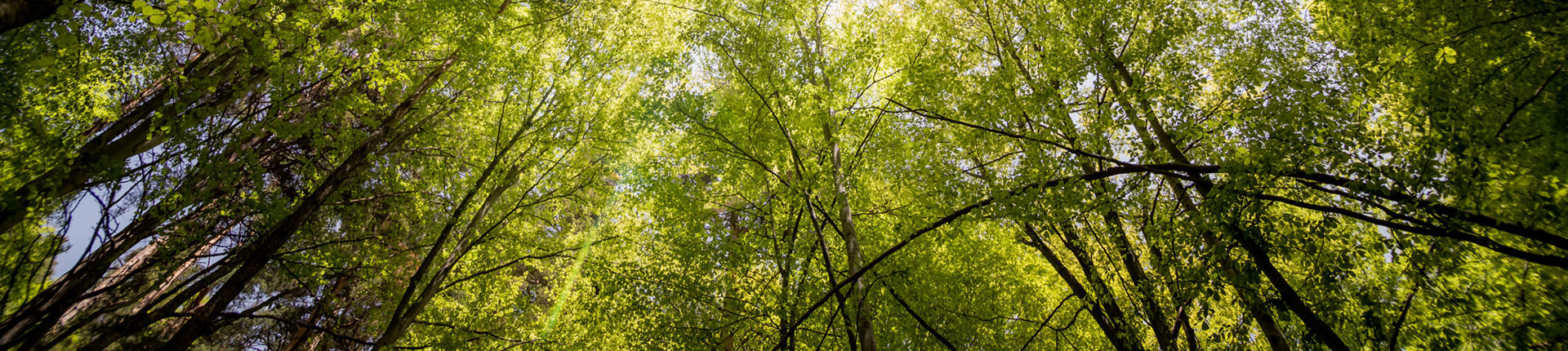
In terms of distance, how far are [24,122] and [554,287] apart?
9.22 m

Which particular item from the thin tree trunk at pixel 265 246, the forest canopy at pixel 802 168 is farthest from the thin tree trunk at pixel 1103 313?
the thin tree trunk at pixel 265 246

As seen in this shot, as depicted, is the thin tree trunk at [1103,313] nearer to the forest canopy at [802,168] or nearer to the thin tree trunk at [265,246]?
the forest canopy at [802,168]

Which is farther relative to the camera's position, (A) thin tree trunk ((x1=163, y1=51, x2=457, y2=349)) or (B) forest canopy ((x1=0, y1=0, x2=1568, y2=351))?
(A) thin tree trunk ((x1=163, y1=51, x2=457, y2=349))

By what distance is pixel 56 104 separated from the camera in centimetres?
571

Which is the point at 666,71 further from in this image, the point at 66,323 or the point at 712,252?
the point at 66,323

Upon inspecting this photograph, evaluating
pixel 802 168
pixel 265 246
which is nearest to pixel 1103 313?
pixel 802 168

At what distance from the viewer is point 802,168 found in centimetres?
691

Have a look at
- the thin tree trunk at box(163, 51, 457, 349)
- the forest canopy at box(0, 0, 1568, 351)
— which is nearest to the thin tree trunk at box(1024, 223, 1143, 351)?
the forest canopy at box(0, 0, 1568, 351)

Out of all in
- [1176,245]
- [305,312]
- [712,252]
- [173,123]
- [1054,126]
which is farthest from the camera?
[305,312]

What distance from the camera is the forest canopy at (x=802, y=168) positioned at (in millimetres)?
3738

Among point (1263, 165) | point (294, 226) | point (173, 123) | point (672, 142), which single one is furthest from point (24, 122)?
point (1263, 165)

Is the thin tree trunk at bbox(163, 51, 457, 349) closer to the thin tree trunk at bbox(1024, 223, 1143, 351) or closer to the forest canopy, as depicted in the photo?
the forest canopy

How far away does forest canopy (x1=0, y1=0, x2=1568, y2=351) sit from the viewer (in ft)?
12.3

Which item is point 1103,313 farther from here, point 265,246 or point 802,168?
point 265,246
